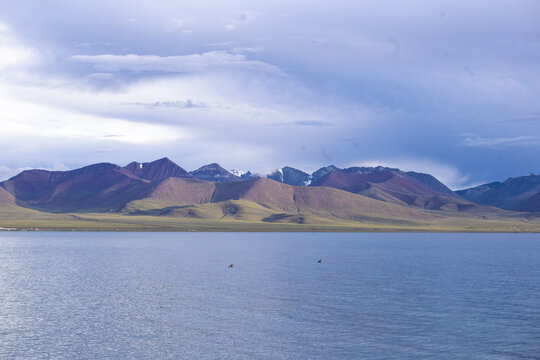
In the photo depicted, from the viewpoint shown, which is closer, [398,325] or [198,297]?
[398,325]

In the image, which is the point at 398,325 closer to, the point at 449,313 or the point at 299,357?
the point at 449,313

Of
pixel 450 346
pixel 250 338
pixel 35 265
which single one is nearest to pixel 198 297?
pixel 250 338

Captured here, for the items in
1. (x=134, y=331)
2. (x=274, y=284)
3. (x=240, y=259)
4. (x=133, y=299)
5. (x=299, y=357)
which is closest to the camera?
(x=299, y=357)

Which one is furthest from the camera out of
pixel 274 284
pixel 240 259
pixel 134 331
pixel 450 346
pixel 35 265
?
pixel 240 259

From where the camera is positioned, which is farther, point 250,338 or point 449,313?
point 449,313

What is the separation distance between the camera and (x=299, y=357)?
34938 mm

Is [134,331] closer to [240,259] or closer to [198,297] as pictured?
[198,297]

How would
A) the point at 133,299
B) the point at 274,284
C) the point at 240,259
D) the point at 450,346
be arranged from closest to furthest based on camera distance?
1. the point at 450,346
2. the point at 133,299
3. the point at 274,284
4. the point at 240,259

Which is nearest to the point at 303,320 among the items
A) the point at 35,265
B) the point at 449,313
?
the point at 449,313

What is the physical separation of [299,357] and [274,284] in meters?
33.8

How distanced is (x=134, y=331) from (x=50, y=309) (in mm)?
12625

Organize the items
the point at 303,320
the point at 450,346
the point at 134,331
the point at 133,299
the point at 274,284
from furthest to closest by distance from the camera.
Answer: the point at 274,284
the point at 133,299
the point at 303,320
the point at 134,331
the point at 450,346

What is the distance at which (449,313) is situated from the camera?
4909cm

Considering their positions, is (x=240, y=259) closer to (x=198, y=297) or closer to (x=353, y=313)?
(x=198, y=297)
